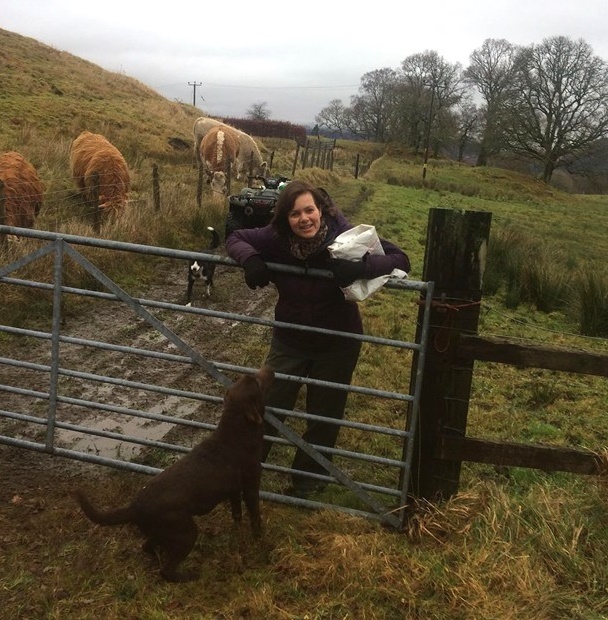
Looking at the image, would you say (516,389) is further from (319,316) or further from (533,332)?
(319,316)

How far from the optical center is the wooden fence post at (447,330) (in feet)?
10.1

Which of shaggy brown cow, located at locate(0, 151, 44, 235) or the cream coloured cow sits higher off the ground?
the cream coloured cow

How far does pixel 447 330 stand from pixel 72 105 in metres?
24.9

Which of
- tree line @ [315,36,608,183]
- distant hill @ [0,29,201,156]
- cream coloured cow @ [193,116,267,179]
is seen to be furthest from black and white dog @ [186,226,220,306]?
tree line @ [315,36,608,183]

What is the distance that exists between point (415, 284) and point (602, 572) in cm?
158

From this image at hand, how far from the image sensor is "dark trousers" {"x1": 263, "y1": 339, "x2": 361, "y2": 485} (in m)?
3.59

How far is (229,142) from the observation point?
20.5m

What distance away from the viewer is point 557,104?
1662 inches

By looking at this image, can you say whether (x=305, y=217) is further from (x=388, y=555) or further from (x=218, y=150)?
(x=218, y=150)

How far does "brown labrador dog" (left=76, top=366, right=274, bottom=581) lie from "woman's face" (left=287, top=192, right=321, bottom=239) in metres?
0.74

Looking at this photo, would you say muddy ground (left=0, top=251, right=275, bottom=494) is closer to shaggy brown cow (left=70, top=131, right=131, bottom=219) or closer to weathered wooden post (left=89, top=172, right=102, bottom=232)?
weathered wooden post (left=89, top=172, right=102, bottom=232)

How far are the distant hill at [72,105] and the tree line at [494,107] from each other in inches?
834

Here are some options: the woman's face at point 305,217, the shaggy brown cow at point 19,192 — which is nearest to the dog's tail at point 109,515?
the woman's face at point 305,217

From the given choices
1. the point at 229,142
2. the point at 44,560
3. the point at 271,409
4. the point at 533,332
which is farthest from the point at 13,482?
the point at 229,142
